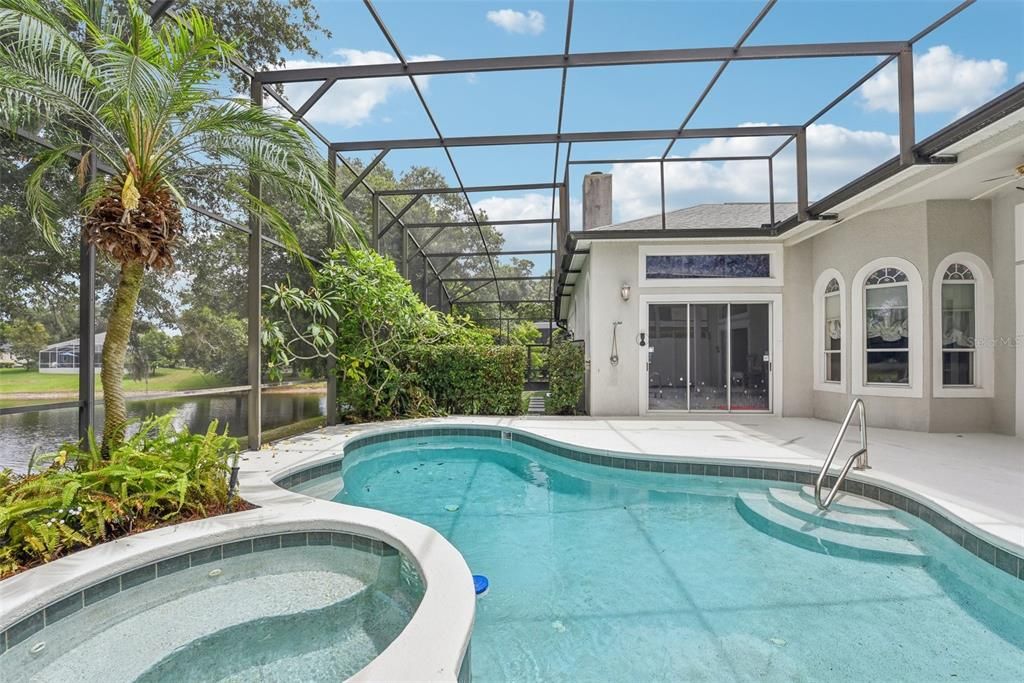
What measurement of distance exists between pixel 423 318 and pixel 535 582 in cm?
671

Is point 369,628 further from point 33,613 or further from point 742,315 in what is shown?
point 742,315

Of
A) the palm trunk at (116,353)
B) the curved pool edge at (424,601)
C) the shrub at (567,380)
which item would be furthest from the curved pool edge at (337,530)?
the shrub at (567,380)

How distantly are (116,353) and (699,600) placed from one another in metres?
4.55

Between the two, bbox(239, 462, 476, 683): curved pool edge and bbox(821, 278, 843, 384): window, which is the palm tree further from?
bbox(821, 278, 843, 384): window

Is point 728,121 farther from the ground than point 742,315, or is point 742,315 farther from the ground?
point 728,121

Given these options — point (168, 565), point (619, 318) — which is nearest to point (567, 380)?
point (619, 318)

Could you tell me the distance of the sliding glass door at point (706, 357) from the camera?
357 inches

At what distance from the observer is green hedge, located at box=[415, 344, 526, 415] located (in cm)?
947

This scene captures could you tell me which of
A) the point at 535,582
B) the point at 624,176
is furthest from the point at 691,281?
A: the point at 535,582

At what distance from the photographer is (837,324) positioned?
8141 mm

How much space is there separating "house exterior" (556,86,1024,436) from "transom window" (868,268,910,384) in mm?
20

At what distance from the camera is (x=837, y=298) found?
8.18 m

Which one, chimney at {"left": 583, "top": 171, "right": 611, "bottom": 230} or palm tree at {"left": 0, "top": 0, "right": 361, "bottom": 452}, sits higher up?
chimney at {"left": 583, "top": 171, "right": 611, "bottom": 230}

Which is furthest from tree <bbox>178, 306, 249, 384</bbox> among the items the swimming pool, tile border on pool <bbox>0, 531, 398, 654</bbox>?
the swimming pool
